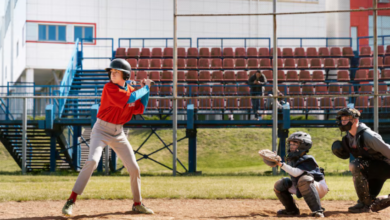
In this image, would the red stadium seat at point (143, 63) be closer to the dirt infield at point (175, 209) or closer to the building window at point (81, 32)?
the building window at point (81, 32)

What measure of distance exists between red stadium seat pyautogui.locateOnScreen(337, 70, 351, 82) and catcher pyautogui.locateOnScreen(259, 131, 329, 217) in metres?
14.2

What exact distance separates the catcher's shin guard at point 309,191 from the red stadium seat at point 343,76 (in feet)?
47.8

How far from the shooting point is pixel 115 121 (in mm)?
6957

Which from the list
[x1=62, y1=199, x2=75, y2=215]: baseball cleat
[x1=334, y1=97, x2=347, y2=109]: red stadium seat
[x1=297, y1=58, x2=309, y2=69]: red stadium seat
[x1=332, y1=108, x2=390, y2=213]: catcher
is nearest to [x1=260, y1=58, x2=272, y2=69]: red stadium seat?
[x1=297, y1=58, x2=309, y2=69]: red stadium seat

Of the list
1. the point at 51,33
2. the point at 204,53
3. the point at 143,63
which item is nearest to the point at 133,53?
the point at 143,63

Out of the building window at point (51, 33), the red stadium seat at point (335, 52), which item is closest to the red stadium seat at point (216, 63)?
the red stadium seat at point (335, 52)

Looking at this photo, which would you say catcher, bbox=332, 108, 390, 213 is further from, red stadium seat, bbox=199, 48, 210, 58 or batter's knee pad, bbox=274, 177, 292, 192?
red stadium seat, bbox=199, 48, 210, 58

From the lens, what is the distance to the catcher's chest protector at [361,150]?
7051 millimetres

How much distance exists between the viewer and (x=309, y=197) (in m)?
6.75

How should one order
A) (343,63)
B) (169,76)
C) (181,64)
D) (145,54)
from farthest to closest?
(145,54) → (343,63) → (181,64) → (169,76)

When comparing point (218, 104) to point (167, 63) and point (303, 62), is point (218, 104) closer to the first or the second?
point (167, 63)

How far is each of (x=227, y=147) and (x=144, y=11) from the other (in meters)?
9.18

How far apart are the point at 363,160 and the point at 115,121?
348 centimetres

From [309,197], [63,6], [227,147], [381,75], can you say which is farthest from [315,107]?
[63,6]
